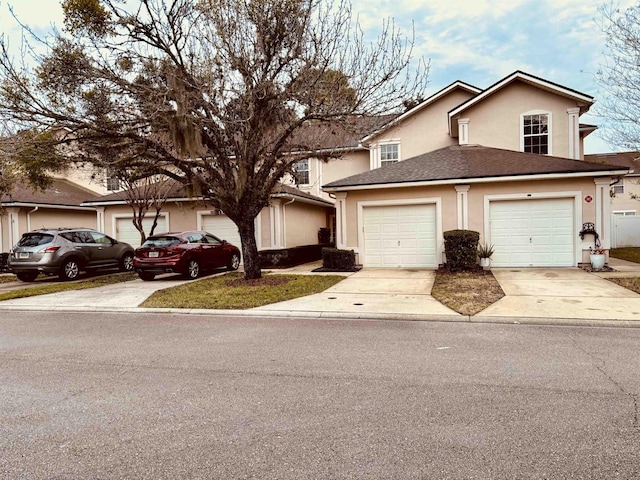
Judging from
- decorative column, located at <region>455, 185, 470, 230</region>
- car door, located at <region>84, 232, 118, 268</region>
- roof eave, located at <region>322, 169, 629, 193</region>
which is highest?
roof eave, located at <region>322, 169, 629, 193</region>

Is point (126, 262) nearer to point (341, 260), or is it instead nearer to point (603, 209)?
point (341, 260)

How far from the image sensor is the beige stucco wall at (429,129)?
2011cm

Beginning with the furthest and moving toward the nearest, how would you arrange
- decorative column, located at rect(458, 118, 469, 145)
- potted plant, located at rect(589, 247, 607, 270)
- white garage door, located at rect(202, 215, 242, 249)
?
white garage door, located at rect(202, 215, 242, 249) → decorative column, located at rect(458, 118, 469, 145) → potted plant, located at rect(589, 247, 607, 270)

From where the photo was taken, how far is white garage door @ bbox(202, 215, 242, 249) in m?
18.2

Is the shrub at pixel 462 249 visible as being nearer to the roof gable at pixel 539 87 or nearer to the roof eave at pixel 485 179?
the roof eave at pixel 485 179

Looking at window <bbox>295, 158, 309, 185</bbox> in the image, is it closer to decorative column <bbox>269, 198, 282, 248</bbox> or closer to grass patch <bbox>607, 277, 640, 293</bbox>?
decorative column <bbox>269, 198, 282, 248</bbox>

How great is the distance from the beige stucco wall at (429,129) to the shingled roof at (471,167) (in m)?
3.14

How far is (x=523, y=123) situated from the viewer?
56.9 feet

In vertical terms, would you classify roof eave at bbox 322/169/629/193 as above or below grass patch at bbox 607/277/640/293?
above

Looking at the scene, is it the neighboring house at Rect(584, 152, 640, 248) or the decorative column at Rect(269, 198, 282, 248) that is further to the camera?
the neighboring house at Rect(584, 152, 640, 248)

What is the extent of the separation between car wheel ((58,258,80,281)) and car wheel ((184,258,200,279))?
3.94 meters

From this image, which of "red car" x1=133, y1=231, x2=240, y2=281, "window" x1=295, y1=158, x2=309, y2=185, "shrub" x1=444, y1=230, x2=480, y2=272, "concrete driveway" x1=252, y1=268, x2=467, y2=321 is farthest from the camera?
"window" x1=295, y1=158, x2=309, y2=185

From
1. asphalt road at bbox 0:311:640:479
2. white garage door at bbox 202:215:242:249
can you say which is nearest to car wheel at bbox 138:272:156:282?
white garage door at bbox 202:215:242:249

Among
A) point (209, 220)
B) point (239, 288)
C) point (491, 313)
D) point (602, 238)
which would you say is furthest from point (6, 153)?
point (602, 238)
